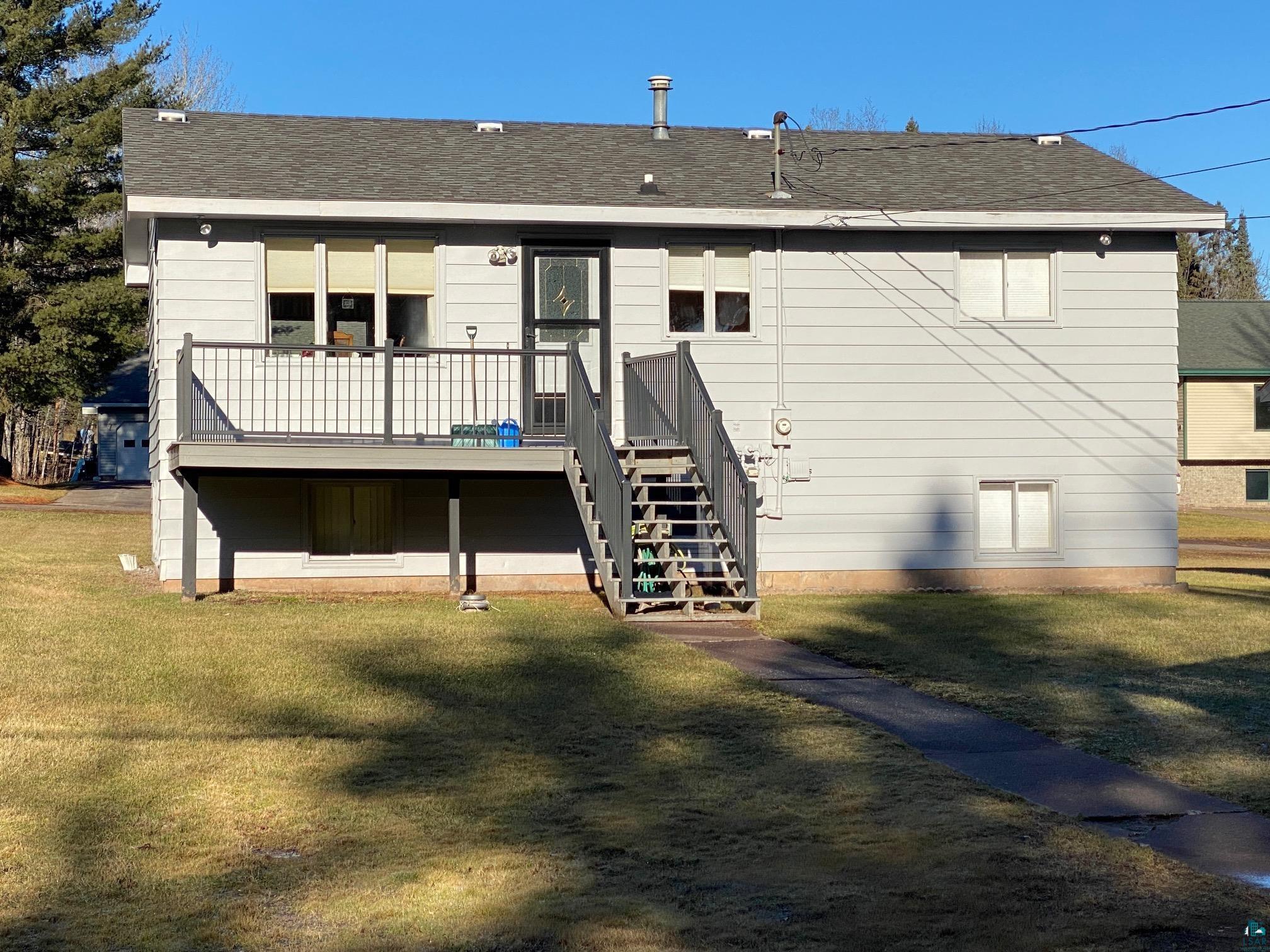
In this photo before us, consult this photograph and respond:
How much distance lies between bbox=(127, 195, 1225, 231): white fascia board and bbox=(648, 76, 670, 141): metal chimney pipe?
3.55m

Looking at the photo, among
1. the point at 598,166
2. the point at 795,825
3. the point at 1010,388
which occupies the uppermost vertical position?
the point at 598,166

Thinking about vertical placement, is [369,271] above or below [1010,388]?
above

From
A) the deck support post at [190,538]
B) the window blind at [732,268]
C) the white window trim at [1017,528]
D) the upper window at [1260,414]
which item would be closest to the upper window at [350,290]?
the deck support post at [190,538]

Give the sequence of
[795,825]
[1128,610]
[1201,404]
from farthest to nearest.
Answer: [1201,404] < [1128,610] < [795,825]

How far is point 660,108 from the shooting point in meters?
19.6

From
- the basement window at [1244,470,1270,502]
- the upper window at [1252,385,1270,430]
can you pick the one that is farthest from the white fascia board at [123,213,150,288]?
the basement window at [1244,470,1270,502]

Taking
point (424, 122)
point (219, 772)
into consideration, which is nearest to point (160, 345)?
point (424, 122)

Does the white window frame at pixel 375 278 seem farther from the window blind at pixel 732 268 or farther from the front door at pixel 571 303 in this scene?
the window blind at pixel 732 268

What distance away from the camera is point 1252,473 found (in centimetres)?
4025

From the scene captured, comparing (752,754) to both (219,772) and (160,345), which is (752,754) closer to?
(219,772)

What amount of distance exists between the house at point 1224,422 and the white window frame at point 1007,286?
77.2ft

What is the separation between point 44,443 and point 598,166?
33.8 metres

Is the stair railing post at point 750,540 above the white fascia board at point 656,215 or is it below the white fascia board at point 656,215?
below

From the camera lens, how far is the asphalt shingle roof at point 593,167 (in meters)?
16.2
